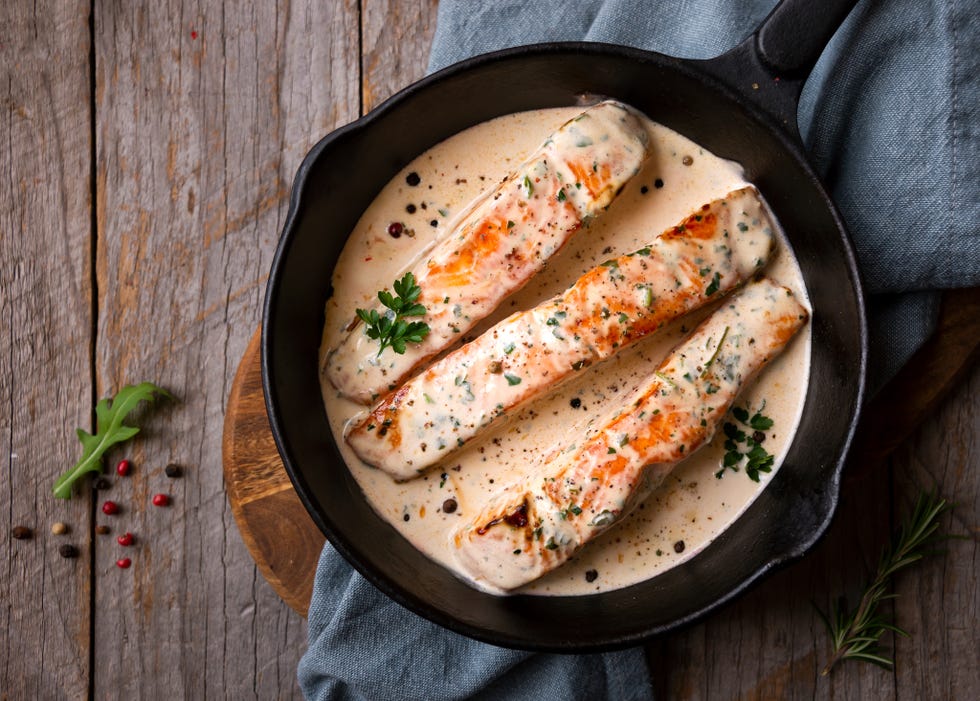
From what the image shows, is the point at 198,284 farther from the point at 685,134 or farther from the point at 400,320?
the point at 685,134

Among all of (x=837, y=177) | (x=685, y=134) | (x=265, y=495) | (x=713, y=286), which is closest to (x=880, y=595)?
(x=713, y=286)

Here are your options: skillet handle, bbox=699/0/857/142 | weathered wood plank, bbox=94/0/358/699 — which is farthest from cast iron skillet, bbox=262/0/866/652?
weathered wood plank, bbox=94/0/358/699

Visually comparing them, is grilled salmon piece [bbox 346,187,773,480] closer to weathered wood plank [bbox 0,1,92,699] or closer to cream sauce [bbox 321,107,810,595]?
cream sauce [bbox 321,107,810,595]

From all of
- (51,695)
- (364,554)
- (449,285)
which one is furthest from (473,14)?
(51,695)

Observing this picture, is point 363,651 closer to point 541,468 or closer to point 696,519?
point 541,468

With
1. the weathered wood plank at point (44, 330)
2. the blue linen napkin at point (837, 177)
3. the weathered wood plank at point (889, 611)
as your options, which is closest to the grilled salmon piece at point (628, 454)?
the blue linen napkin at point (837, 177)

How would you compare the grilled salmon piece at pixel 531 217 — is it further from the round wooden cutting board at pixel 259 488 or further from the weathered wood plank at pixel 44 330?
the weathered wood plank at pixel 44 330
